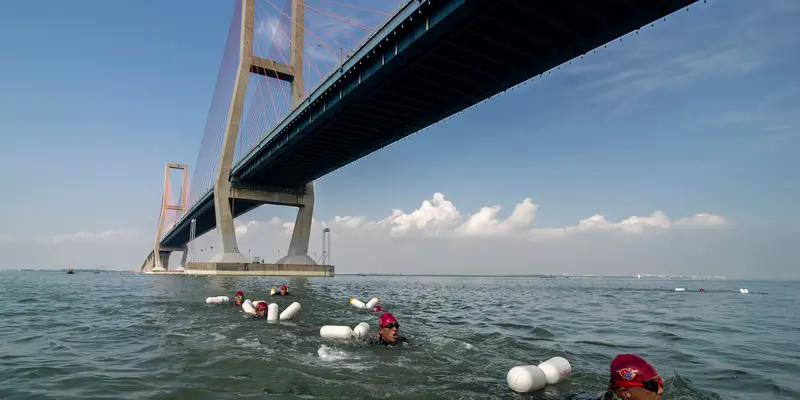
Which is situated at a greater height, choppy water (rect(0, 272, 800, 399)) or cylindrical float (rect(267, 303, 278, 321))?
cylindrical float (rect(267, 303, 278, 321))

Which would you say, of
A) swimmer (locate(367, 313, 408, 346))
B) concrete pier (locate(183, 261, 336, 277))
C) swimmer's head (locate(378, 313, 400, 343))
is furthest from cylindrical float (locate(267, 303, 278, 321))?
concrete pier (locate(183, 261, 336, 277))

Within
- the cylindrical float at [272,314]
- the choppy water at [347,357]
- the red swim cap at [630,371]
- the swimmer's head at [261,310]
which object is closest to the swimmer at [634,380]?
the red swim cap at [630,371]

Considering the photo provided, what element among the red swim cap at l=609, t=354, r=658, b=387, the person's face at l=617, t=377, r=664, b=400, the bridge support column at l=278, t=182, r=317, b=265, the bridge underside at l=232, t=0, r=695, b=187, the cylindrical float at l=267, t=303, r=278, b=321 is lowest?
the cylindrical float at l=267, t=303, r=278, b=321

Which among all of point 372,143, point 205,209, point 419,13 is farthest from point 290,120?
point 205,209

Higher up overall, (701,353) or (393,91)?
(393,91)

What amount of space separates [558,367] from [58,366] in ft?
27.5

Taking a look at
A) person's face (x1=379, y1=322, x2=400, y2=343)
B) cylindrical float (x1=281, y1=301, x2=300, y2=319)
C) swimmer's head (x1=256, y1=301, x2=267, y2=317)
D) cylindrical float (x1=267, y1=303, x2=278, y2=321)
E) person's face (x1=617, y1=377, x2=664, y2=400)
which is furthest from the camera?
swimmer's head (x1=256, y1=301, x2=267, y2=317)

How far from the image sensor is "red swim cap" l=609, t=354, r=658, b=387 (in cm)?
452

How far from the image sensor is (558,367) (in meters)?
7.09

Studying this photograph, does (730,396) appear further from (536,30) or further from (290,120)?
(290,120)

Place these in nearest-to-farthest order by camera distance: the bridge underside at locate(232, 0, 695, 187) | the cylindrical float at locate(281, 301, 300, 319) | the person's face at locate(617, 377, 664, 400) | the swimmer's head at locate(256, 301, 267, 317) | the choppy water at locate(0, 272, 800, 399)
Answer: the person's face at locate(617, 377, 664, 400)
the choppy water at locate(0, 272, 800, 399)
the cylindrical float at locate(281, 301, 300, 319)
the swimmer's head at locate(256, 301, 267, 317)
the bridge underside at locate(232, 0, 695, 187)

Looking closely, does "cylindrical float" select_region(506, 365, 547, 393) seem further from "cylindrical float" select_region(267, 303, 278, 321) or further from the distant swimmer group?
"cylindrical float" select_region(267, 303, 278, 321)

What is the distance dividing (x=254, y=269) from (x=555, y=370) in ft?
190

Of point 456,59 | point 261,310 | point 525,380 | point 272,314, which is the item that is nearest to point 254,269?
point 456,59
